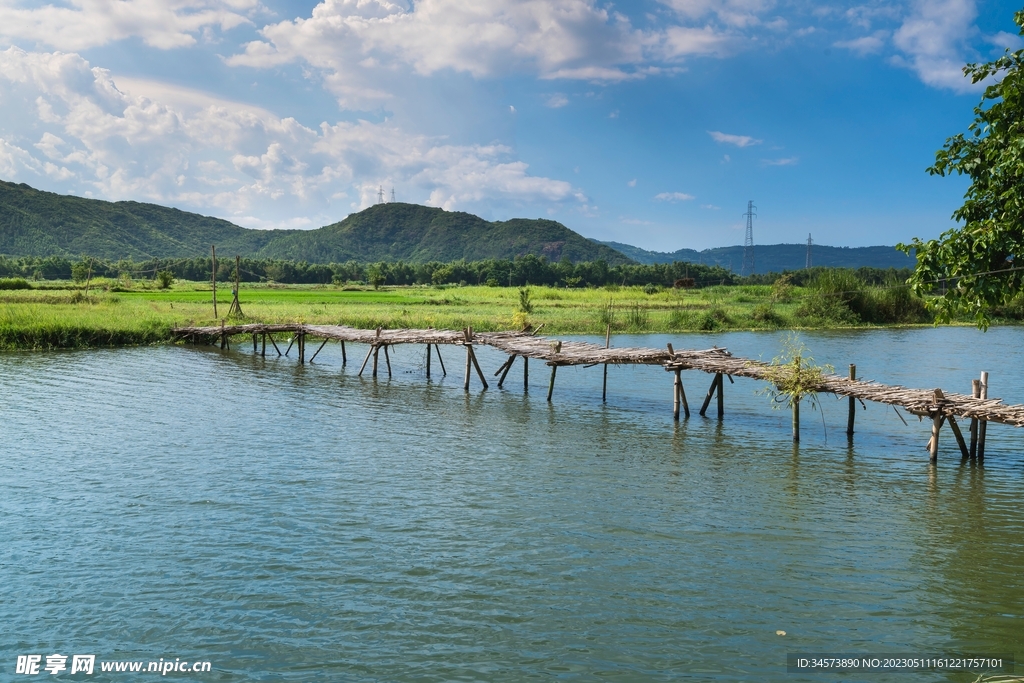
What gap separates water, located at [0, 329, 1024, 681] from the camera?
6641 mm

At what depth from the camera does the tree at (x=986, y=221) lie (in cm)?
1039

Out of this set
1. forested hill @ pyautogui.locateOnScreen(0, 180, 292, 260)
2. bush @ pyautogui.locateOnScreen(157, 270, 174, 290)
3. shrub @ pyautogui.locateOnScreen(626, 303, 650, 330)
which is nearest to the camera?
shrub @ pyautogui.locateOnScreen(626, 303, 650, 330)

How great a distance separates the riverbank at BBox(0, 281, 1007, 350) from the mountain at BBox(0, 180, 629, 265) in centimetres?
6982

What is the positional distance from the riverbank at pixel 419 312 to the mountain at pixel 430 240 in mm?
75493

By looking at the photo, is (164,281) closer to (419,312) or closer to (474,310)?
(419,312)

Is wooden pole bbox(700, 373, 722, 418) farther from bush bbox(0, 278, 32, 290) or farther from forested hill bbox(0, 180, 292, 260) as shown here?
forested hill bbox(0, 180, 292, 260)

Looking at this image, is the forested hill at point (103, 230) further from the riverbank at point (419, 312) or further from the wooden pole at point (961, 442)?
→ the wooden pole at point (961, 442)

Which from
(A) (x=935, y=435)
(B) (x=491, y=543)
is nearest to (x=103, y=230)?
(B) (x=491, y=543)

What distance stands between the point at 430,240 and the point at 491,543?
141m

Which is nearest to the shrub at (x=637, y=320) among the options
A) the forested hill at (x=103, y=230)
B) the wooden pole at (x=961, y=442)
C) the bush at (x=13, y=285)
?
the wooden pole at (x=961, y=442)

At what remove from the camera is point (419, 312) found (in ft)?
137

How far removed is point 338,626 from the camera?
692 centimetres

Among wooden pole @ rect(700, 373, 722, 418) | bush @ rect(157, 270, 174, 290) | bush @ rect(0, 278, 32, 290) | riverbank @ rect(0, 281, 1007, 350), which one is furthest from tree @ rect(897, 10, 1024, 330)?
bush @ rect(157, 270, 174, 290)

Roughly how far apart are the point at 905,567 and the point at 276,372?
69.6ft
